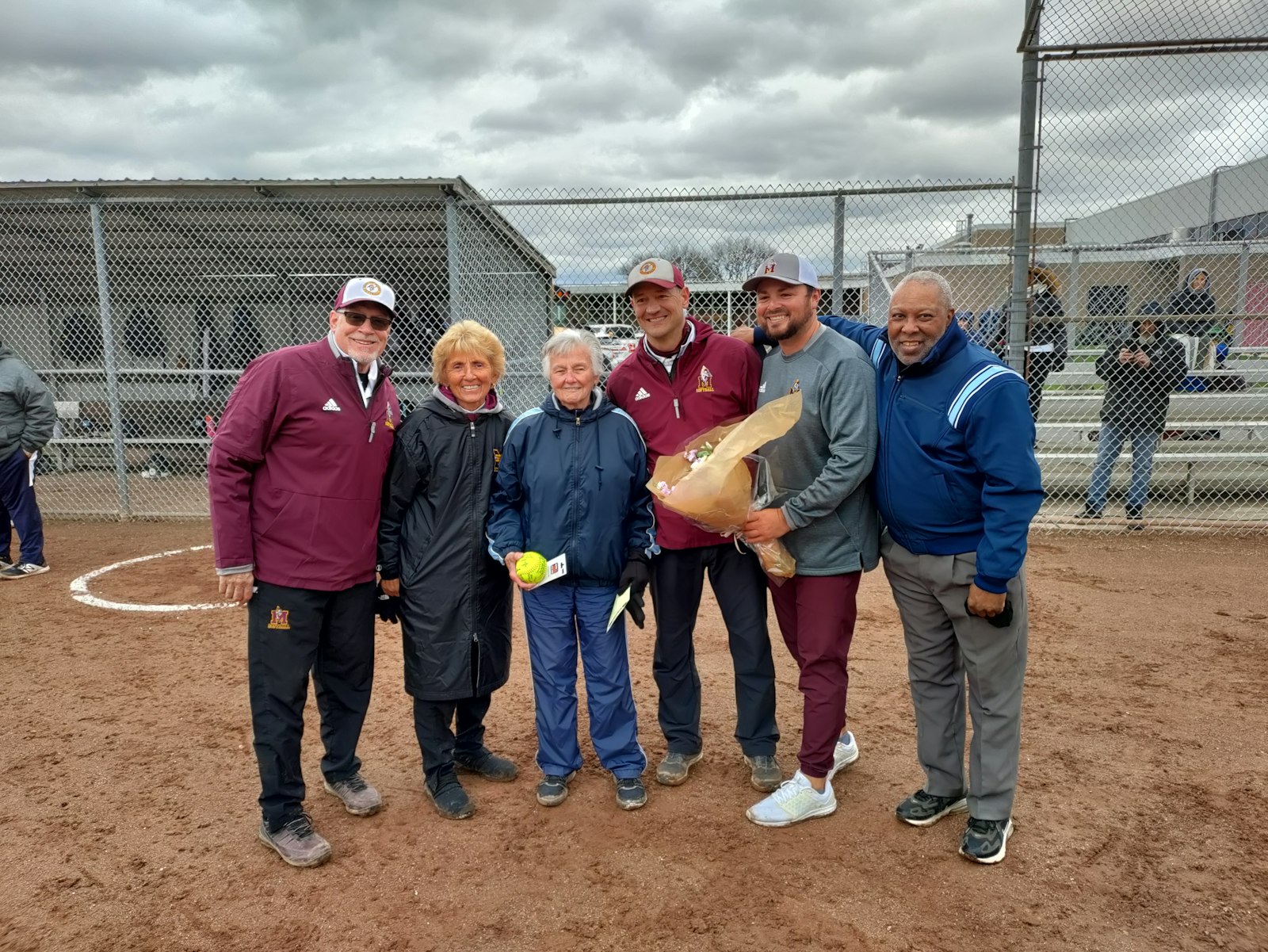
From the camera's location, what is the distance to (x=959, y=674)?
3170mm

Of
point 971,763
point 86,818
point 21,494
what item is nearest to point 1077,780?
point 971,763

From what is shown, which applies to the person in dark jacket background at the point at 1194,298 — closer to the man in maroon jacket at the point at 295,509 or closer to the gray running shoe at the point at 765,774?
the gray running shoe at the point at 765,774

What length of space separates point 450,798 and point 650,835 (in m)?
0.81

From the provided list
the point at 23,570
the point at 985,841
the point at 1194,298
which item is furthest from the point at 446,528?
the point at 1194,298

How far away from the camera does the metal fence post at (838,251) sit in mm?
6539

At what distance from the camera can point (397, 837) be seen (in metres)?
3.14

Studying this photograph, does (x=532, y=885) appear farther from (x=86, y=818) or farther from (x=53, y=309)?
(x=53, y=309)

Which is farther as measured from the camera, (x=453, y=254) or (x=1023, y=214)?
(x=453, y=254)

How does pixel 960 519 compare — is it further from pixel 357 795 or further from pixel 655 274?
pixel 357 795

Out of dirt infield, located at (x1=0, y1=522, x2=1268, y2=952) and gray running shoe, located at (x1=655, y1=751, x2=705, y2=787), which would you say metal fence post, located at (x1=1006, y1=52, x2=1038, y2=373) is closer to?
dirt infield, located at (x1=0, y1=522, x2=1268, y2=952)

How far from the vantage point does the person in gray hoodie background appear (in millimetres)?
6352

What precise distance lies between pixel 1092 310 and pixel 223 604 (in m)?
10.4

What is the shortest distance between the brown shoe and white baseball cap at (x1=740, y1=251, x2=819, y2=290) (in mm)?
2599

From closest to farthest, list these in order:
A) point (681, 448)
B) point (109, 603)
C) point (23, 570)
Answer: point (681, 448) → point (109, 603) → point (23, 570)
